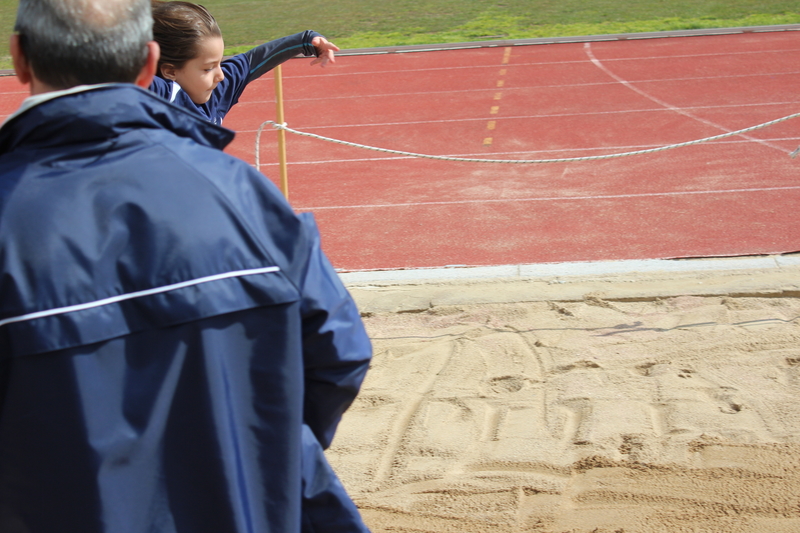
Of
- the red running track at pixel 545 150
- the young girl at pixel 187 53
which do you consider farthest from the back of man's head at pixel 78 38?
the red running track at pixel 545 150

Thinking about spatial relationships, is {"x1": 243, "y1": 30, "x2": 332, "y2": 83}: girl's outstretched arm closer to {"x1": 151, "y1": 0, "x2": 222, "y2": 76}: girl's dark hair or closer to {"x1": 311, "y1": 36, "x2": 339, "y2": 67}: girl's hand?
{"x1": 311, "y1": 36, "x2": 339, "y2": 67}: girl's hand

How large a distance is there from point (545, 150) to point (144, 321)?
722cm

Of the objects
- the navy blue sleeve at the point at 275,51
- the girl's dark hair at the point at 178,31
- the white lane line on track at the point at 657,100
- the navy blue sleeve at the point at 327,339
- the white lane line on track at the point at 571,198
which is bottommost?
the white lane line on track at the point at 571,198

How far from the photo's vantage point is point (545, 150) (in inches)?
315

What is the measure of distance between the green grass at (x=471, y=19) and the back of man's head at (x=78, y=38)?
1441 cm

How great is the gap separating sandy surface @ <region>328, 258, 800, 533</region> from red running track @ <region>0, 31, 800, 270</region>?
91 centimetres

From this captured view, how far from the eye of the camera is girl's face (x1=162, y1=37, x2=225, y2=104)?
9.09 feet

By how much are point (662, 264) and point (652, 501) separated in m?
2.42

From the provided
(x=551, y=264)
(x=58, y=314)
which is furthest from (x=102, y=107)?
(x=551, y=264)

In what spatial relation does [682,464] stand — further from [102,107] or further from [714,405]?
[102,107]

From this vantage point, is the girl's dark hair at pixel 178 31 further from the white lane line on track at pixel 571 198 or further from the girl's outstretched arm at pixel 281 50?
the white lane line on track at pixel 571 198

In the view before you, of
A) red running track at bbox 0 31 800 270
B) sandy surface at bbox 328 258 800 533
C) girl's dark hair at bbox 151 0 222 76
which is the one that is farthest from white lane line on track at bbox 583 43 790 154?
girl's dark hair at bbox 151 0 222 76

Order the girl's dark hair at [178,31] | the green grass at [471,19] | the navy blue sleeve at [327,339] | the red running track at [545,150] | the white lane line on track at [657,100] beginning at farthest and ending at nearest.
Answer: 1. the green grass at [471,19]
2. the white lane line on track at [657,100]
3. the red running track at [545,150]
4. the girl's dark hair at [178,31]
5. the navy blue sleeve at [327,339]

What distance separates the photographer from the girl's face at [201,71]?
277 cm
